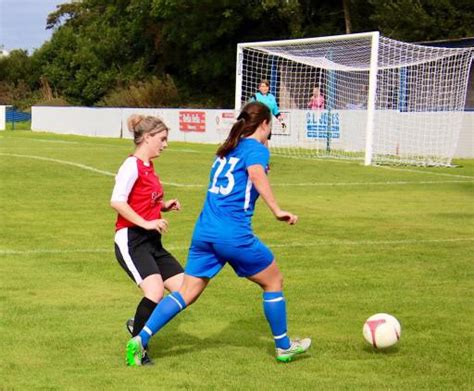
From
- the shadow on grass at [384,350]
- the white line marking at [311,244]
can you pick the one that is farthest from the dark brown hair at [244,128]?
the white line marking at [311,244]

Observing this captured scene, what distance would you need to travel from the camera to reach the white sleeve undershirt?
20.7 ft

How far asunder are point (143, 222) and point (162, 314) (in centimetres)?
61

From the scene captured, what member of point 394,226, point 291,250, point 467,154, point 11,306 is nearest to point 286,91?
point 467,154

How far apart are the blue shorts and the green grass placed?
0.62 metres

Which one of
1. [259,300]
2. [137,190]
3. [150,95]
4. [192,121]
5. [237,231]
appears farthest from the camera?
[150,95]

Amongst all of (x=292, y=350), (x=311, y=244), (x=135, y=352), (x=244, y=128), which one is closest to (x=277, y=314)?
(x=292, y=350)

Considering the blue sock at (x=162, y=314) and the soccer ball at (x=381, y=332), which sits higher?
the blue sock at (x=162, y=314)

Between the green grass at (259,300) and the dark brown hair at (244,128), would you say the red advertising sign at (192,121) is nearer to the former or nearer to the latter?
the green grass at (259,300)

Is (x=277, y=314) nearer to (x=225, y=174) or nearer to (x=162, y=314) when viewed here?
(x=162, y=314)

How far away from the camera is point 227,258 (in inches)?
236

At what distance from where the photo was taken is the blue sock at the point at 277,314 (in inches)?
243

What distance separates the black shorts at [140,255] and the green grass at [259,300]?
22.0 inches

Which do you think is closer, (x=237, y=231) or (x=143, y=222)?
(x=237, y=231)

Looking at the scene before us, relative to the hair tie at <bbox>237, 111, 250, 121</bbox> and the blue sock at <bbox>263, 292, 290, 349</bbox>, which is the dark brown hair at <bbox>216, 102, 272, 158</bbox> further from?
the blue sock at <bbox>263, 292, 290, 349</bbox>
